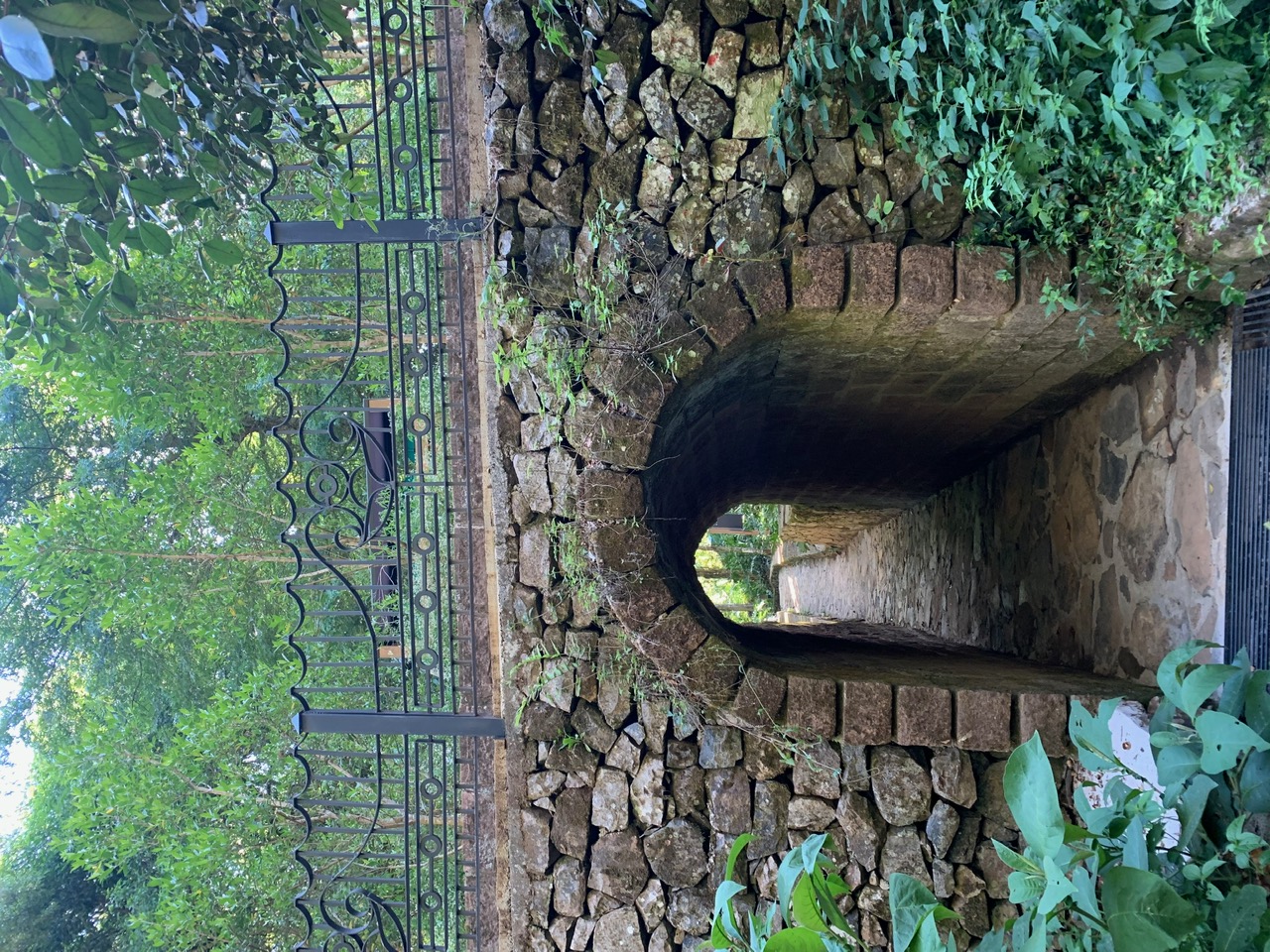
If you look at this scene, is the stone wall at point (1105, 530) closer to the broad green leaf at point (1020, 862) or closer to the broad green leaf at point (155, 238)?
the broad green leaf at point (1020, 862)

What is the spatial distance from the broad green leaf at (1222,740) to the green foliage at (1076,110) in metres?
1.36

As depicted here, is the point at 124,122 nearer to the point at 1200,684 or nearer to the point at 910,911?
the point at 910,911

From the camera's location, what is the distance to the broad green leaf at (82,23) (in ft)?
4.96

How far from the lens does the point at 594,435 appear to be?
112 inches

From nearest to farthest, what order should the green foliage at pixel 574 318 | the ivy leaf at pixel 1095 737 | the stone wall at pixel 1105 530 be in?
the ivy leaf at pixel 1095 737 < the green foliage at pixel 574 318 < the stone wall at pixel 1105 530

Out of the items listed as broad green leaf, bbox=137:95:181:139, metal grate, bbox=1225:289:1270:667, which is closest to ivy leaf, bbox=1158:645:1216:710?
metal grate, bbox=1225:289:1270:667

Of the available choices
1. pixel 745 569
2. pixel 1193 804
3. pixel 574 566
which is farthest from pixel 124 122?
pixel 745 569

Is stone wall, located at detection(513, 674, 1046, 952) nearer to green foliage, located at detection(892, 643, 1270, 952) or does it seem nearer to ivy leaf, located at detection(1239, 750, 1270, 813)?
green foliage, located at detection(892, 643, 1270, 952)

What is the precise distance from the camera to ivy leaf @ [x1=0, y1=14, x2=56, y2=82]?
4.43ft

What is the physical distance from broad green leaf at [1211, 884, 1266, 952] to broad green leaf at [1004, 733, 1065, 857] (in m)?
0.45

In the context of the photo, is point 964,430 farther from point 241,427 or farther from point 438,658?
point 241,427

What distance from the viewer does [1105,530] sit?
3697 millimetres

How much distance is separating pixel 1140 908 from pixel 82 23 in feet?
8.26

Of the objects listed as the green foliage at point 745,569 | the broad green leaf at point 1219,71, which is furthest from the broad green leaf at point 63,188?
Answer: the green foliage at point 745,569
